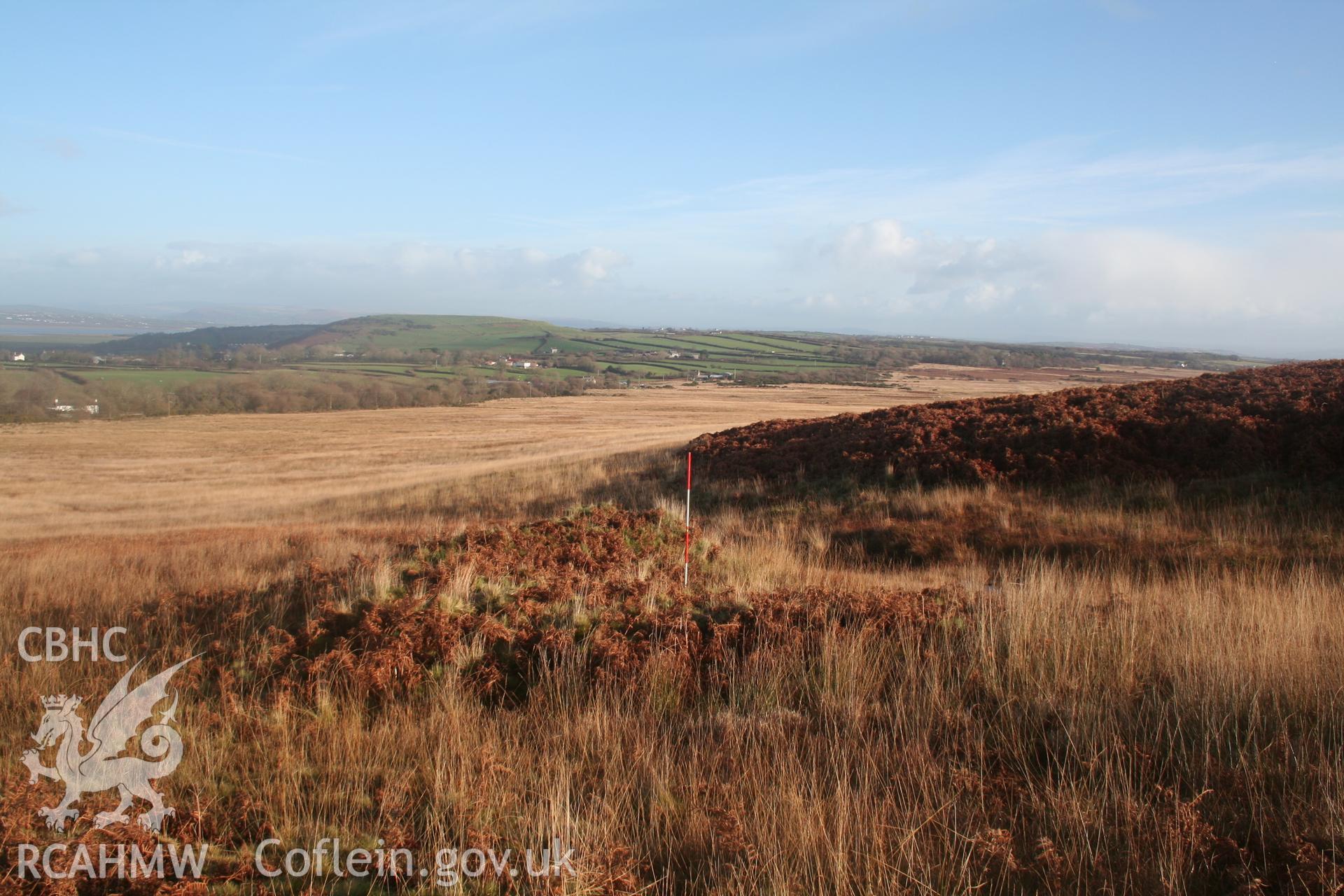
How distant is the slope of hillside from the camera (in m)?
12.1

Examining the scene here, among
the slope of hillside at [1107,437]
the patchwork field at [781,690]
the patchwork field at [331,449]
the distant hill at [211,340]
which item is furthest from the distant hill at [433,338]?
the patchwork field at [781,690]

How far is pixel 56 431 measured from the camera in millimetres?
58625

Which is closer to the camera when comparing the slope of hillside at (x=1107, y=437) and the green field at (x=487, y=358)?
the slope of hillside at (x=1107, y=437)

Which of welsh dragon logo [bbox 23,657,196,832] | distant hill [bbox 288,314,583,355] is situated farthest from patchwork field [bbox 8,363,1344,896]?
distant hill [bbox 288,314,583,355]

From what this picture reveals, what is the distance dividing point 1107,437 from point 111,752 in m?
14.5

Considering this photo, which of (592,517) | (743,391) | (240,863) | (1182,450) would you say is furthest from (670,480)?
(743,391)

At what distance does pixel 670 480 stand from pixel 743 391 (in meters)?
69.6

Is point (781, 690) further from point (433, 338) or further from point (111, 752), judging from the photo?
point (433, 338)

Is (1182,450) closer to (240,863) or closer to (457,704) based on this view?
(457,704)

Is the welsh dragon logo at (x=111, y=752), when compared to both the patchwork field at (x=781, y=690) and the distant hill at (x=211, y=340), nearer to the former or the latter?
the patchwork field at (x=781, y=690)

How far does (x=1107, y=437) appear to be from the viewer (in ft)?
43.9

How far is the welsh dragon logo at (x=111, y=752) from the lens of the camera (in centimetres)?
379

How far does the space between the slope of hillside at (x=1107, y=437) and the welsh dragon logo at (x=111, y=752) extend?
1244cm

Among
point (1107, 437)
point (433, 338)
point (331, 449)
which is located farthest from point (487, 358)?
point (1107, 437)
